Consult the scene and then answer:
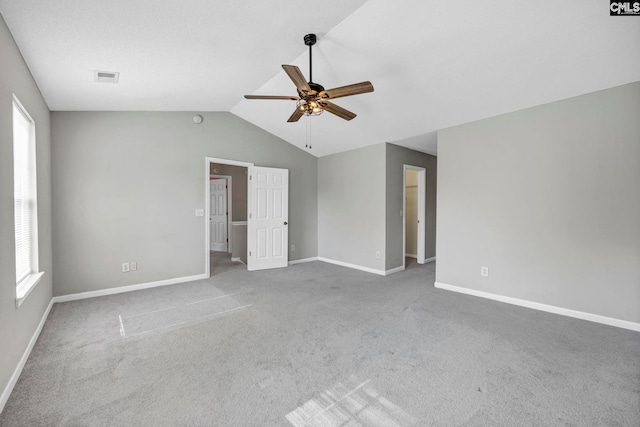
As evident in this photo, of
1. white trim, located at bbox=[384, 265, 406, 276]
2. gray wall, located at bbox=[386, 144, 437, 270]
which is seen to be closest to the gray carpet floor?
white trim, located at bbox=[384, 265, 406, 276]

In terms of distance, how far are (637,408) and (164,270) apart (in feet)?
16.6

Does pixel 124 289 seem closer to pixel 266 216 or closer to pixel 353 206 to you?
pixel 266 216

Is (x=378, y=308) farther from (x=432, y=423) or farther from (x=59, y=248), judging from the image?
(x=59, y=248)

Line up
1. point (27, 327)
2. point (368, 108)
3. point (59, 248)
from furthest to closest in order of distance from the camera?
1. point (368, 108)
2. point (59, 248)
3. point (27, 327)

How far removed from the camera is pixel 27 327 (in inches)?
91.7

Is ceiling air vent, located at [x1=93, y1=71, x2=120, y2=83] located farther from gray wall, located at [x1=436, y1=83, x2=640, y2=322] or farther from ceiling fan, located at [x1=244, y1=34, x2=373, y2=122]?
gray wall, located at [x1=436, y1=83, x2=640, y2=322]

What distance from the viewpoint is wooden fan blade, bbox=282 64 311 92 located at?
2230 mm

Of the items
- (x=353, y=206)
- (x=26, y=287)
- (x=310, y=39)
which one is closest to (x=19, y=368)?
(x=26, y=287)

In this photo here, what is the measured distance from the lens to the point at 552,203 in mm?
3164

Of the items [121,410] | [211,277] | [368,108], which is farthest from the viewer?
[211,277]

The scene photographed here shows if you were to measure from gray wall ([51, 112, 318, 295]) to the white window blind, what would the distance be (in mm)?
953

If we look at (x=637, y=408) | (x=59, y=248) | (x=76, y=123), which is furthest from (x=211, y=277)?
(x=637, y=408)

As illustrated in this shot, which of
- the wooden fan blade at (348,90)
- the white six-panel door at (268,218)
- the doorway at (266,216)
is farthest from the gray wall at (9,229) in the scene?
the white six-panel door at (268,218)

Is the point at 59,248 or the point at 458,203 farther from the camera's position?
the point at 458,203
